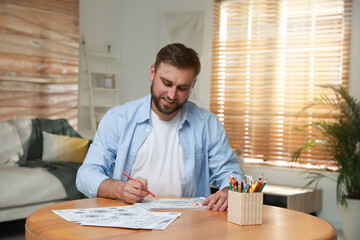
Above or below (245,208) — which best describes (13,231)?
below

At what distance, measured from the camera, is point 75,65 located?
511cm

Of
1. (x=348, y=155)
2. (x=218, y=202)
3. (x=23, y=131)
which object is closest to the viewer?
(x=218, y=202)

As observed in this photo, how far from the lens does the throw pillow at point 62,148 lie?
4359 millimetres

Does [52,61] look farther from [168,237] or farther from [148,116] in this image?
[168,237]

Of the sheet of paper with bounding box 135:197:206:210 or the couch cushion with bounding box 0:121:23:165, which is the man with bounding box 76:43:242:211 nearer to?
the sheet of paper with bounding box 135:197:206:210

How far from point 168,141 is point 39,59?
3142 mm

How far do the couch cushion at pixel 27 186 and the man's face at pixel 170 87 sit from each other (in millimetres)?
2036

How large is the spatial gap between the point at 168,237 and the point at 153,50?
15.3 ft

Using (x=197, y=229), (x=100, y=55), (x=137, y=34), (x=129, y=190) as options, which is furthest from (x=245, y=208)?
(x=137, y=34)

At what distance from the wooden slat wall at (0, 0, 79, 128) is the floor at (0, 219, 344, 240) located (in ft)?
3.40

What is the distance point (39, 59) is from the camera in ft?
15.7

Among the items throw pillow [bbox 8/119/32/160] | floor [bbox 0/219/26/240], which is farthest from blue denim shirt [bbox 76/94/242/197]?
throw pillow [bbox 8/119/32/160]

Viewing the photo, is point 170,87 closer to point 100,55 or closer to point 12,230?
point 12,230

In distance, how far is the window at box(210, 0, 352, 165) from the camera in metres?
4.59
